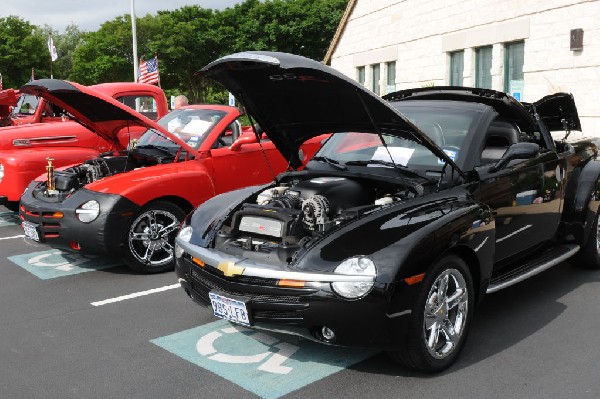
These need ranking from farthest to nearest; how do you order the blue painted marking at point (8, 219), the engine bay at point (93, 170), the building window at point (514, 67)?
1. the building window at point (514, 67)
2. the blue painted marking at point (8, 219)
3. the engine bay at point (93, 170)

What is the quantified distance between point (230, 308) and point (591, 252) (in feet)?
12.4

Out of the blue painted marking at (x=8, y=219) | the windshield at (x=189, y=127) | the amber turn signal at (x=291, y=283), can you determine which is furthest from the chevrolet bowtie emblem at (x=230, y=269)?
the blue painted marking at (x=8, y=219)

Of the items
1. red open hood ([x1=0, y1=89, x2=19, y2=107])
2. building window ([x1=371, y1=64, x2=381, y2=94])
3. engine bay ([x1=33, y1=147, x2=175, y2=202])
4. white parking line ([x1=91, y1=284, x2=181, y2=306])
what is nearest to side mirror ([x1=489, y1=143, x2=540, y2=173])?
white parking line ([x1=91, y1=284, x2=181, y2=306])

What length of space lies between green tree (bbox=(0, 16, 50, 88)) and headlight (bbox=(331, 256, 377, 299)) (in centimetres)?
5680

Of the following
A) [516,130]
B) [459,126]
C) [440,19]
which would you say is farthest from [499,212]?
[440,19]

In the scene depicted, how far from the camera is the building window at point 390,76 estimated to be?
26.6 m

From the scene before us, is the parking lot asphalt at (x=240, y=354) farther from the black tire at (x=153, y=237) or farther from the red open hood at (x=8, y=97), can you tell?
the red open hood at (x=8, y=97)

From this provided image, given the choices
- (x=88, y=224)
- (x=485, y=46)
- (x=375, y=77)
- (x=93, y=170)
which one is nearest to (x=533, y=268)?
(x=88, y=224)

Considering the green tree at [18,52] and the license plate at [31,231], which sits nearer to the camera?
the license plate at [31,231]

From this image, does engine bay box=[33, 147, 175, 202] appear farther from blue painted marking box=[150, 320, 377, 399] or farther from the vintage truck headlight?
blue painted marking box=[150, 320, 377, 399]

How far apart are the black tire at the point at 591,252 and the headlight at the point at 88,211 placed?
4.52 m

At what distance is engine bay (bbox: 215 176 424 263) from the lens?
12.4 ft

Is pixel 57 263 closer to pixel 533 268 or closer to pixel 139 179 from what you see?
pixel 139 179

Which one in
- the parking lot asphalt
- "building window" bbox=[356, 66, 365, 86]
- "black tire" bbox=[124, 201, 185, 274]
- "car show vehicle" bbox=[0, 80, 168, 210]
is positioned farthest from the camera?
"building window" bbox=[356, 66, 365, 86]
